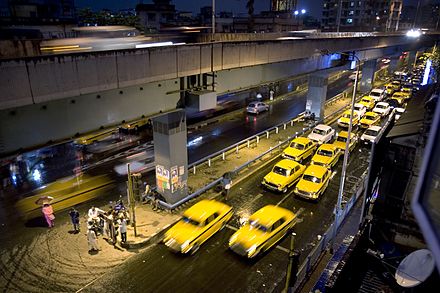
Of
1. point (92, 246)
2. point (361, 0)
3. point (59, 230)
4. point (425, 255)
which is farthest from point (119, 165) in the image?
point (361, 0)

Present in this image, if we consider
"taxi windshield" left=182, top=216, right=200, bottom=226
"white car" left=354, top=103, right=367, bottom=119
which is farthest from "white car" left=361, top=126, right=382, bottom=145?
"taxi windshield" left=182, top=216, right=200, bottom=226

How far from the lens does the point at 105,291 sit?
1180cm

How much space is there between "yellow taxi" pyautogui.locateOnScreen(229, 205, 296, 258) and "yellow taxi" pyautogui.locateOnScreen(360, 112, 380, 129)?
19.3m

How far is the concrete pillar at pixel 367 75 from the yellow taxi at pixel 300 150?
25.3 m

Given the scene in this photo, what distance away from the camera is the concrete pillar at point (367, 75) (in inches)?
1710

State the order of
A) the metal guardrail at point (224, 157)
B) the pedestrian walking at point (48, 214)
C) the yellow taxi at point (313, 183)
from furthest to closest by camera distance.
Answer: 1. the yellow taxi at point (313, 183)
2. the metal guardrail at point (224, 157)
3. the pedestrian walking at point (48, 214)

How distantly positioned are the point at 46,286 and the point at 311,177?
14.0 m

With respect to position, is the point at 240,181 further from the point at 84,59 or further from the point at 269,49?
the point at 84,59

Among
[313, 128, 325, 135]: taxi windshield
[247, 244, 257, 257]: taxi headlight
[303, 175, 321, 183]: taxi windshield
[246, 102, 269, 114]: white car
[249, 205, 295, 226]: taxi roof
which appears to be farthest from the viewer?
[246, 102, 269, 114]: white car

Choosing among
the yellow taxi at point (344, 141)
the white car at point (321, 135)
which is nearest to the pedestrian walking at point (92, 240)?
the yellow taxi at point (344, 141)

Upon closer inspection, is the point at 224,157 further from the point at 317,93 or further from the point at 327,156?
the point at 317,93

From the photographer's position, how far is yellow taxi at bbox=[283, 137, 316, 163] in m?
22.5

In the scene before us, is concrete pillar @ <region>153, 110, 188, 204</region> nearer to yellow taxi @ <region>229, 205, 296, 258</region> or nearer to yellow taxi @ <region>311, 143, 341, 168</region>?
yellow taxi @ <region>229, 205, 296, 258</region>

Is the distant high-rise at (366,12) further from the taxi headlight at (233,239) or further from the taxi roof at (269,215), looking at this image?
the taxi headlight at (233,239)
